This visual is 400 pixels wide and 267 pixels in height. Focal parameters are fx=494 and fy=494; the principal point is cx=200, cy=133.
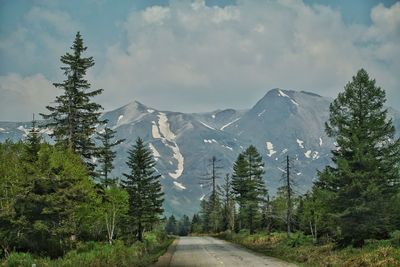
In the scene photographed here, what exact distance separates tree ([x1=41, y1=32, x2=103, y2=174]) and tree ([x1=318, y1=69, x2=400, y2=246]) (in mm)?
17609

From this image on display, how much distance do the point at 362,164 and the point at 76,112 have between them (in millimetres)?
20853

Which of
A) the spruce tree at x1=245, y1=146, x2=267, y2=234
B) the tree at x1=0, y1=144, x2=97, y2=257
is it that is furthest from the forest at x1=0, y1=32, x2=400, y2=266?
the spruce tree at x1=245, y1=146, x2=267, y2=234

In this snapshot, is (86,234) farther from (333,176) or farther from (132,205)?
(333,176)

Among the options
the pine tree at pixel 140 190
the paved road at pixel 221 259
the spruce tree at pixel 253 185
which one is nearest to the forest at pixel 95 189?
the paved road at pixel 221 259

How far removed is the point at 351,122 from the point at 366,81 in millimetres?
2769

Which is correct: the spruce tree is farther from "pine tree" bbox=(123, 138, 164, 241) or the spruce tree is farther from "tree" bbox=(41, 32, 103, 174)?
"tree" bbox=(41, 32, 103, 174)

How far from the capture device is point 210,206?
118m

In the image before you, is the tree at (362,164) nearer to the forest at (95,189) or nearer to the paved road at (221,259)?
the forest at (95,189)

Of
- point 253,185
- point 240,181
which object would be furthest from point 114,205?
point 240,181

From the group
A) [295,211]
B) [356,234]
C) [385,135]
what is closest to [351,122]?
[385,135]

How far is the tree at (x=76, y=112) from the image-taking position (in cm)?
3681

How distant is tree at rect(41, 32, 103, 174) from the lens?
36812mm

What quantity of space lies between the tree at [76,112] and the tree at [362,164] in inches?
693

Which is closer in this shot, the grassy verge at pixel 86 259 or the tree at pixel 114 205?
the grassy verge at pixel 86 259
